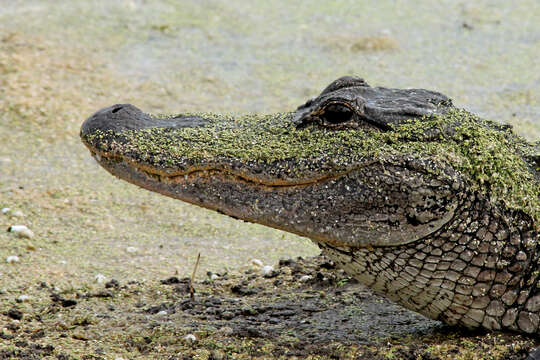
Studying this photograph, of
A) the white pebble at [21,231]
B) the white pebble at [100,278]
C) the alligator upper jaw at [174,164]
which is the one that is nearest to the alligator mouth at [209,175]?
the alligator upper jaw at [174,164]

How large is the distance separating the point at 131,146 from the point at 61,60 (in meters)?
5.16

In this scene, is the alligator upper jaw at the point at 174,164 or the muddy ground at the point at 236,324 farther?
the muddy ground at the point at 236,324

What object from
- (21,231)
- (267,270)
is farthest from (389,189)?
(21,231)

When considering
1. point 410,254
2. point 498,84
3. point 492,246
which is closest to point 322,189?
point 410,254

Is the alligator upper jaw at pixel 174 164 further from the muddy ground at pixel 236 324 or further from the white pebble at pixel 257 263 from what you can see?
the white pebble at pixel 257 263

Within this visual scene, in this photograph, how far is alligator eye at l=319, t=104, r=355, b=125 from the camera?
338 cm

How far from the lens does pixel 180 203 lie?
5.82 m

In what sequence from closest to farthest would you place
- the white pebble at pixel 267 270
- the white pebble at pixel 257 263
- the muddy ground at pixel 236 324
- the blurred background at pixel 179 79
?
the muddy ground at pixel 236 324 → the white pebble at pixel 267 270 → the white pebble at pixel 257 263 → the blurred background at pixel 179 79

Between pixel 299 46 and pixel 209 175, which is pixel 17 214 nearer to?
pixel 209 175

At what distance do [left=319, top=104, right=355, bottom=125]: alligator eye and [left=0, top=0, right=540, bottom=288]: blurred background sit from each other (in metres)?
1.75

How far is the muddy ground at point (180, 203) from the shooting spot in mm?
3596

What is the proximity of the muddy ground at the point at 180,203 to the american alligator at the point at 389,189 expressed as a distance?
30cm

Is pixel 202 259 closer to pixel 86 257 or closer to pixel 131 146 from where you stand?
pixel 86 257

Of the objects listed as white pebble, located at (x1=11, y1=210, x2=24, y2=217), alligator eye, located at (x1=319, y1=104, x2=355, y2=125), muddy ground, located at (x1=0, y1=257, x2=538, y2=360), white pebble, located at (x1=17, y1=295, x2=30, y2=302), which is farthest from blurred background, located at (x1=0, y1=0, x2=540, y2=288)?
alligator eye, located at (x1=319, y1=104, x2=355, y2=125)
